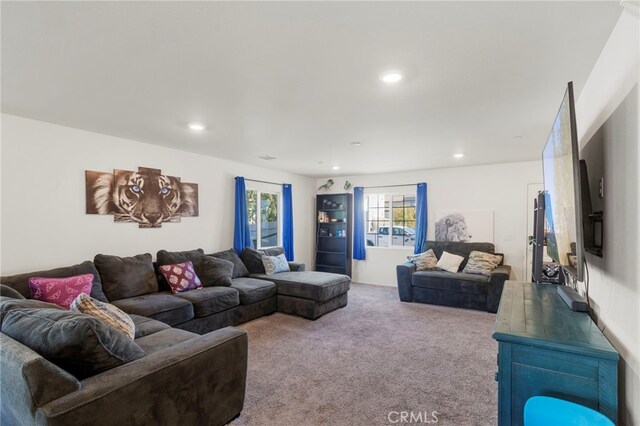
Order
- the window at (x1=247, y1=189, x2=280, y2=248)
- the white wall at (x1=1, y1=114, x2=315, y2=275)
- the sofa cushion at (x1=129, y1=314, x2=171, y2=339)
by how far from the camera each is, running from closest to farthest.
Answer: the sofa cushion at (x1=129, y1=314, x2=171, y2=339) < the white wall at (x1=1, y1=114, x2=315, y2=275) < the window at (x1=247, y1=189, x2=280, y2=248)

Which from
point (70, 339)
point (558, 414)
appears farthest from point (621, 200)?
point (70, 339)

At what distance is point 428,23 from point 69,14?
170cm

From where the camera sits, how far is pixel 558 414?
48.3 inches

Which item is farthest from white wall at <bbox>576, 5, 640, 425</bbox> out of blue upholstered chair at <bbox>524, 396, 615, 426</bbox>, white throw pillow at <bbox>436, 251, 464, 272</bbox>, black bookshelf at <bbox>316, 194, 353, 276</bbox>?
black bookshelf at <bbox>316, 194, 353, 276</bbox>

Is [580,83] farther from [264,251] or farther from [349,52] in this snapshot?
[264,251]

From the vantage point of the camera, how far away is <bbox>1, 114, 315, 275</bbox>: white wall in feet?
9.89

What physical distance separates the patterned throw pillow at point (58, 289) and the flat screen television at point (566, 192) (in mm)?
3685

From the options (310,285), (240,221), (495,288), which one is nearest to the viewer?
(310,285)

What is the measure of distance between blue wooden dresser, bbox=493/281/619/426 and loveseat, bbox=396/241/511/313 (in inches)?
123

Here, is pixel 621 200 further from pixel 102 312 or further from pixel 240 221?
pixel 240 221

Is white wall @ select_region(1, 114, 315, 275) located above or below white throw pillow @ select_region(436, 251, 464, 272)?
above

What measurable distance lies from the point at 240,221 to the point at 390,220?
3.08 m

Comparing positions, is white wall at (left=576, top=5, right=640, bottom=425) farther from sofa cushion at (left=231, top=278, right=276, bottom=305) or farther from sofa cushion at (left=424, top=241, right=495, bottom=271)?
sofa cushion at (left=424, top=241, right=495, bottom=271)

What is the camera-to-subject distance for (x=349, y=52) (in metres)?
1.84
